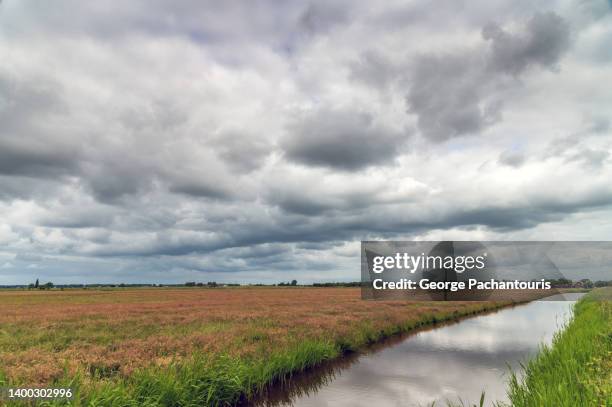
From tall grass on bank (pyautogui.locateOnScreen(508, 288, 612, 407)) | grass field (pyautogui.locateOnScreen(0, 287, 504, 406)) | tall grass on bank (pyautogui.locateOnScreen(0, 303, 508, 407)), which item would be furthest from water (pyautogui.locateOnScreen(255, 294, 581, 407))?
tall grass on bank (pyautogui.locateOnScreen(508, 288, 612, 407))

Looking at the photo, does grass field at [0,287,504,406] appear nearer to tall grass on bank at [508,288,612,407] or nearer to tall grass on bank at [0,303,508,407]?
tall grass on bank at [0,303,508,407]

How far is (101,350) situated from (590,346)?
2065 cm

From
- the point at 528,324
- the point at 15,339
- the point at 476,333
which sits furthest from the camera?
the point at 528,324

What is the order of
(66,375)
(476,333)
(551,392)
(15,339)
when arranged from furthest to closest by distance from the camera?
(476,333) → (15,339) → (66,375) → (551,392)

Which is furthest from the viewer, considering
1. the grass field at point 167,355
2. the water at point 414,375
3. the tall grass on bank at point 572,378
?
the water at point 414,375

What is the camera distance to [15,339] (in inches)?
792

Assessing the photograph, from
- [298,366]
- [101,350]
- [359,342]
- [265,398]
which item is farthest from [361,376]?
[101,350]

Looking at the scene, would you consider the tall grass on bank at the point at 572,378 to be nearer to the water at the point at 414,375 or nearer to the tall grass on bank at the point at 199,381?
the water at the point at 414,375

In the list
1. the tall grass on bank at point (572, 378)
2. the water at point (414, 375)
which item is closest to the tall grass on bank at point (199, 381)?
the water at point (414, 375)

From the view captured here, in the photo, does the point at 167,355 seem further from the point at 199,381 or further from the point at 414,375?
the point at 414,375

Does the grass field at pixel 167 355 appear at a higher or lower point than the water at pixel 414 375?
higher

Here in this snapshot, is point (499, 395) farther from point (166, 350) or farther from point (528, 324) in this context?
point (528, 324)

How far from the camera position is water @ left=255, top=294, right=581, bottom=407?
14570mm

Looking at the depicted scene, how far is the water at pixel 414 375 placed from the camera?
47.8 ft
